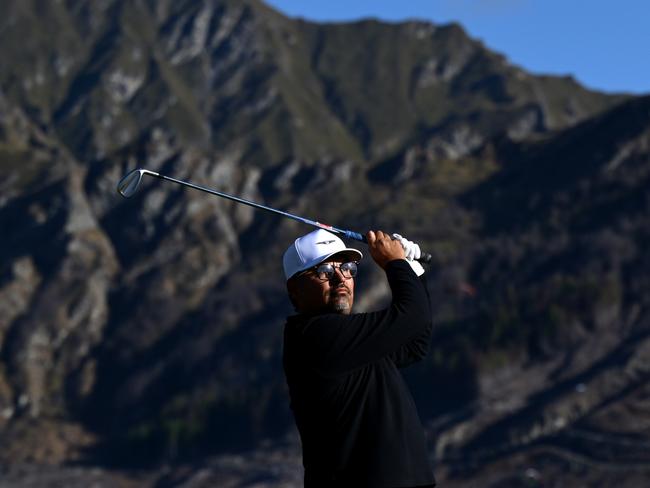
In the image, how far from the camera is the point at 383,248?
11.0 metres

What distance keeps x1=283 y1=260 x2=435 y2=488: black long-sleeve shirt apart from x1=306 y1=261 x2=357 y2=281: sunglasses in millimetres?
336

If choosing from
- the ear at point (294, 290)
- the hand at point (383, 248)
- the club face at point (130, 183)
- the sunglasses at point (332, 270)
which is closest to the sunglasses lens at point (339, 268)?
the sunglasses at point (332, 270)

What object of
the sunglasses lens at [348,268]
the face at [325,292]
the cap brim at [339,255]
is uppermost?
the cap brim at [339,255]

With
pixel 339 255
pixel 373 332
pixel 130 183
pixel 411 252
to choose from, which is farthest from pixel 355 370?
pixel 130 183

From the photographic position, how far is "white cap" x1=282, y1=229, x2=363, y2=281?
10844mm

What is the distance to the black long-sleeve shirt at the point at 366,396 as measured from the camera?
10258mm

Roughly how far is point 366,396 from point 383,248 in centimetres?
125

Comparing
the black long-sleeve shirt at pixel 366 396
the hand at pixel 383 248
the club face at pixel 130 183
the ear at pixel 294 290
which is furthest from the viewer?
the club face at pixel 130 183

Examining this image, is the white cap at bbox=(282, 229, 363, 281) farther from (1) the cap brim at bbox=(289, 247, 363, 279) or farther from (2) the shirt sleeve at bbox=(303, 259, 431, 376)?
(2) the shirt sleeve at bbox=(303, 259, 431, 376)

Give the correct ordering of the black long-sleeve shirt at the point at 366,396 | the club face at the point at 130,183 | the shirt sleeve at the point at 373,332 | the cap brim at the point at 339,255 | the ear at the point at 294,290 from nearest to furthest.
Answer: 1. the black long-sleeve shirt at the point at 366,396
2. the shirt sleeve at the point at 373,332
3. the cap brim at the point at 339,255
4. the ear at the point at 294,290
5. the club face at the point at 130,183

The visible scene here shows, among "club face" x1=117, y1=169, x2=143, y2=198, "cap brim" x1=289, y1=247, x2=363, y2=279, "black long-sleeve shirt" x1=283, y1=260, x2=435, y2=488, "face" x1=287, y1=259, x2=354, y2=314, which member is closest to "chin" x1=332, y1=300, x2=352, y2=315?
"face" x1=287, y1=259, x2=354, y2=314

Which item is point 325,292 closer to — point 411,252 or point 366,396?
point 411,252

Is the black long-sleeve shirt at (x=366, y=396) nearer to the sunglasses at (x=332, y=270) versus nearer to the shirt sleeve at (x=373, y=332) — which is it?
the shirt sleeve at (x=373, y=332)

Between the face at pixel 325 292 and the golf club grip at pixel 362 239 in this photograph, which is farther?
the golf club grip at pixel 362 239
